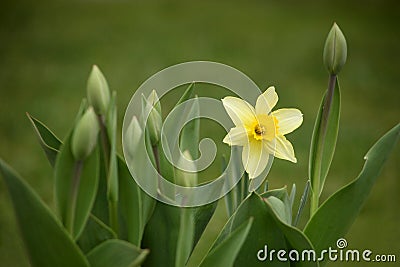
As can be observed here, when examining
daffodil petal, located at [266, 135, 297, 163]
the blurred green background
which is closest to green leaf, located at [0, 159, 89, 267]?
daffodil petal, located at [266, 135, 297, 163]

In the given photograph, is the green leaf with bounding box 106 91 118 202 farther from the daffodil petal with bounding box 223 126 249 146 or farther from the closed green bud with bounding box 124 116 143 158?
the daffodil petal with bounding box 223 126 249 146

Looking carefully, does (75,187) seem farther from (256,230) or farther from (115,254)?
(256,230)

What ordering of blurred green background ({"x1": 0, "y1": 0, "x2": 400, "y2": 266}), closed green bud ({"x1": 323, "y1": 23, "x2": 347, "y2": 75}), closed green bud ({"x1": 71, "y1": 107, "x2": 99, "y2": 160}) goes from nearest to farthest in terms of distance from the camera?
closed green bud ({"x1": 71, "y1": 107, "x2": 99, "y2": 160})
closed green bud ({"x1": 323, "y1": 23, "x2": 347, "y2": 75})
blurred green background ({"x1": 0, "y1": 0, "x2": 400, "y2": 266})

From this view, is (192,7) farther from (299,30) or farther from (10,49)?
(10,49)

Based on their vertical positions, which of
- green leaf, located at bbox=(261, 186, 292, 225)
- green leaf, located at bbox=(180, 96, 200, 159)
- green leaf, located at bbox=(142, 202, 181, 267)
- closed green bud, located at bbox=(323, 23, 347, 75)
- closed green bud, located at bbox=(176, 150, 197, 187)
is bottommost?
green leaf, located at bbox=(142, 202, 181, 267)

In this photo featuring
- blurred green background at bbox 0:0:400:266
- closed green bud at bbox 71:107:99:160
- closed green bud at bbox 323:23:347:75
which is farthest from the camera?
blurred green background at bbox 0:0:400:266

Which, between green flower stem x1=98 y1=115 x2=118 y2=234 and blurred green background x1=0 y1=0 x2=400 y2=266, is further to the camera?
blurred green background x1=0 y1=0 x2=400 y2=266

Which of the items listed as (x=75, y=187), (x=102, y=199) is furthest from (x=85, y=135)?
(x=102, y=199)
